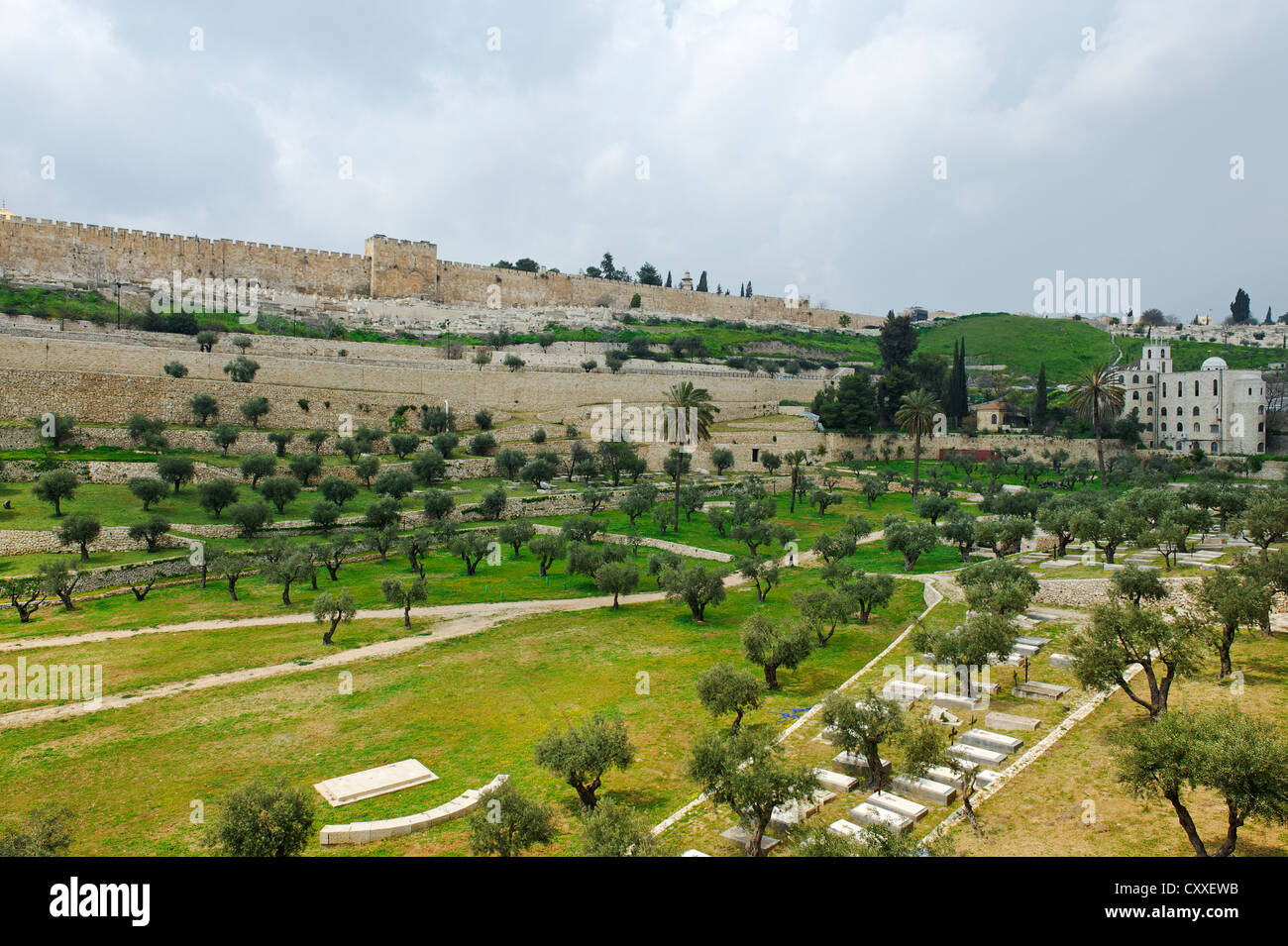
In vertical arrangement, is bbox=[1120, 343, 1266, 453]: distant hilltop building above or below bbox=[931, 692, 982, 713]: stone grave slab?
above

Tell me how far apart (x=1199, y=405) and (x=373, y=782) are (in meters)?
66.7

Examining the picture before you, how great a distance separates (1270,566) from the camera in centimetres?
1708

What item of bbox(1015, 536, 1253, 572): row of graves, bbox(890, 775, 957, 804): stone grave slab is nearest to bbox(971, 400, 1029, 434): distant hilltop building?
bbox(1015, 536, 1253, 572): row of graves

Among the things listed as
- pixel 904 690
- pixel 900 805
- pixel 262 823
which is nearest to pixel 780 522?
pixel 904 690

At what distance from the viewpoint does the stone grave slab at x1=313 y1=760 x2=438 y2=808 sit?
1264cm

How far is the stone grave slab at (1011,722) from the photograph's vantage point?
1412cm

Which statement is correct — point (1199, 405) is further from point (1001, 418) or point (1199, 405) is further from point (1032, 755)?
point (1032, 755)

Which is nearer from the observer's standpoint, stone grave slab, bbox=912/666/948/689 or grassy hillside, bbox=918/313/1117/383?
stone grave slab, bbox=912/666/948/689

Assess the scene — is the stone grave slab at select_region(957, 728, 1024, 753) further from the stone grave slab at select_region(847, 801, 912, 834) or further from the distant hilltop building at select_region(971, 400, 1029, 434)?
the distant hilltop building at select_region(971, 400, 1029, 434)

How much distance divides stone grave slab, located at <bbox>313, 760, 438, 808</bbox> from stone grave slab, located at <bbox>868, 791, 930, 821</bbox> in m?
7.68

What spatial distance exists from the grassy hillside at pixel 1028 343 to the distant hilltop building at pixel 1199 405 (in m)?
16.1

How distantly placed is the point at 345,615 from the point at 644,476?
93.7 ft

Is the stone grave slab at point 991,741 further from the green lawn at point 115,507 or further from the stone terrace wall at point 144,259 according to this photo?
the stone terrace wall at point 144,259
